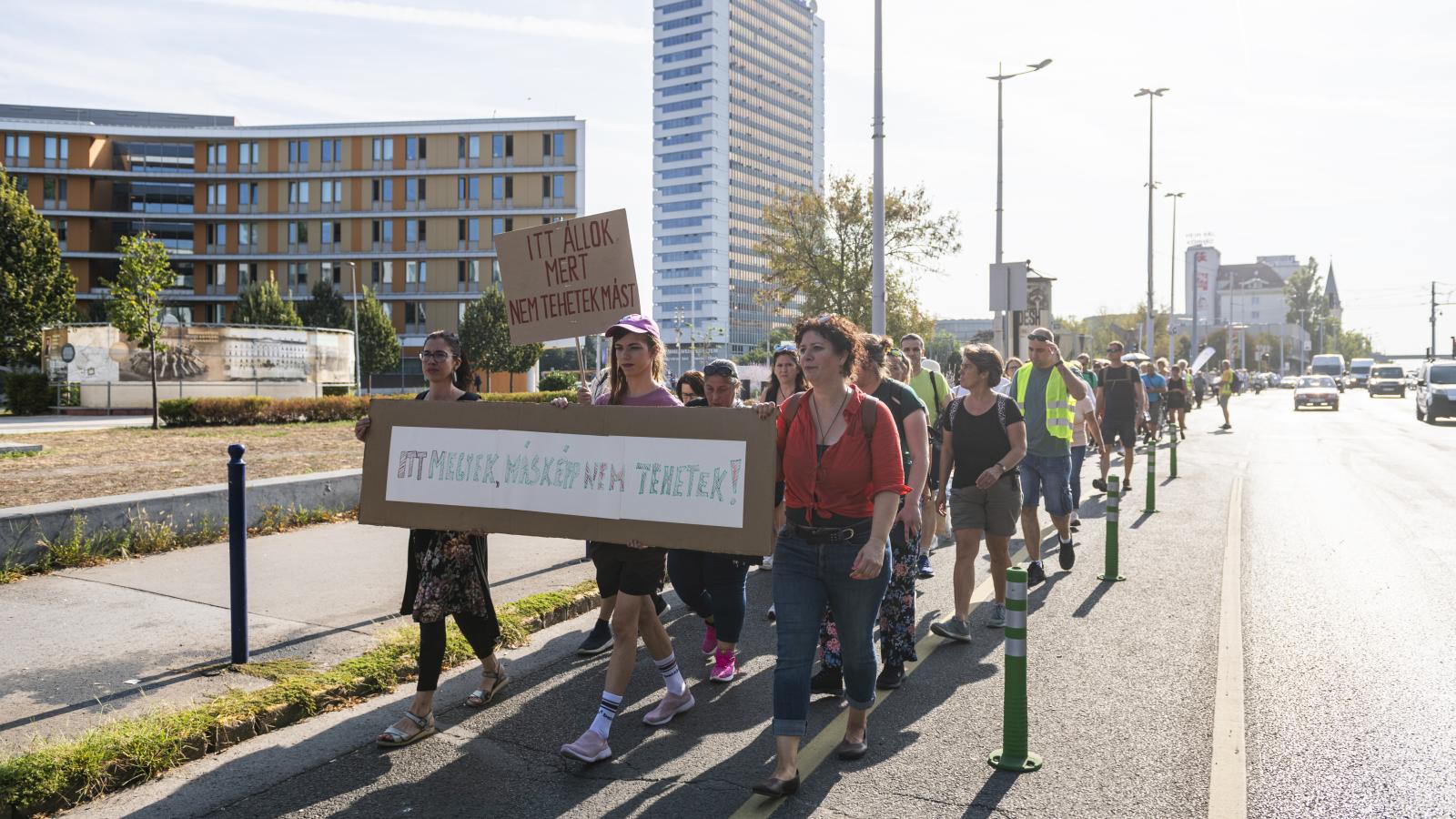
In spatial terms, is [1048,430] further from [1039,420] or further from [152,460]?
[152,460]

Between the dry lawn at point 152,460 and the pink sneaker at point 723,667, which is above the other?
the dry lawn at point 152,460

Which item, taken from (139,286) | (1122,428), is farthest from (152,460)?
(139,286)

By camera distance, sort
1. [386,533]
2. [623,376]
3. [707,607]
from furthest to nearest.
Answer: [386,533]
[707,607]
[623,376]

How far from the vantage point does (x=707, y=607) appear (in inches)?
238

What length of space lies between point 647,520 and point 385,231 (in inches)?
2955

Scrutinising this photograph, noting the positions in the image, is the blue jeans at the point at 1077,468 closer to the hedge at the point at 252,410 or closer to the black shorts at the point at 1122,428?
the black shorts at the point at 1122,428

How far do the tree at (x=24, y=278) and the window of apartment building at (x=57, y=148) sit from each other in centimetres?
3870

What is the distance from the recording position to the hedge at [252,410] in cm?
2636

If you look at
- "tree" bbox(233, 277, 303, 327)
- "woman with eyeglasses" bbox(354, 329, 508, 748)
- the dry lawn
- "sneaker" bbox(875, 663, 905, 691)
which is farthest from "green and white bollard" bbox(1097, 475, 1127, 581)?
"tree" bbox(233, 277, 303, 327)

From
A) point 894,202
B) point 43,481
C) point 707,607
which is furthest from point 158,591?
point 894,202

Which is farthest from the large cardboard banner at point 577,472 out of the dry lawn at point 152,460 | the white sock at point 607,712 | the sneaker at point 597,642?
the dry lawn at point 152,460

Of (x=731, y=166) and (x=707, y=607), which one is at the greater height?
(x=731, y=166)

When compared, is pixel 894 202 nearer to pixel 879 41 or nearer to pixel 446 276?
pixel 879 41

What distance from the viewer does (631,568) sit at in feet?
14.8
